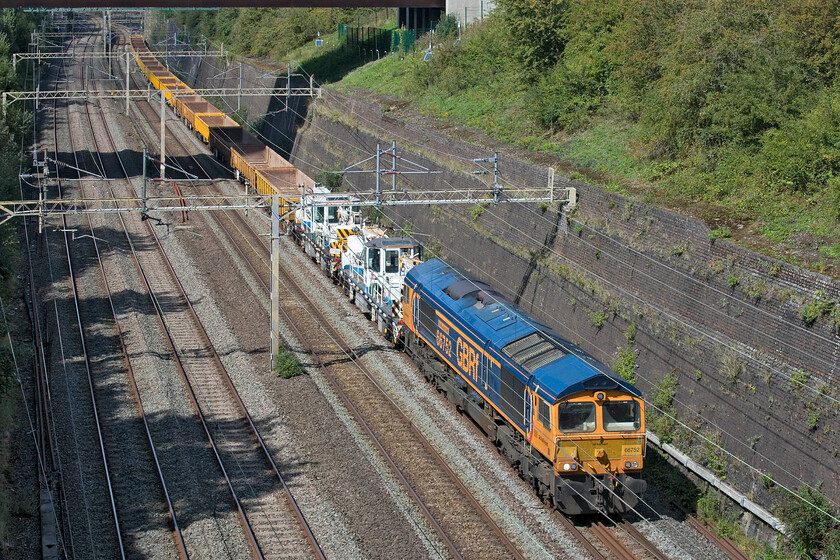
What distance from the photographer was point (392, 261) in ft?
92.2

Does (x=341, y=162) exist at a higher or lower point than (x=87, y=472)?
higher

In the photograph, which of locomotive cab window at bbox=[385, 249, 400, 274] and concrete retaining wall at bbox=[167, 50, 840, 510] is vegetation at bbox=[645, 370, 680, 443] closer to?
concrete retaining wall at bbox=[167, 50, 840, 510]

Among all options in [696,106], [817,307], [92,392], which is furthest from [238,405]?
[696,106]

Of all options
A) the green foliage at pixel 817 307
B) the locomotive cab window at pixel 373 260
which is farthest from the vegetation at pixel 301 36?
the green foliage at pixel 817 307

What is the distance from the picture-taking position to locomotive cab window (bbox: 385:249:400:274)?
1102 inches

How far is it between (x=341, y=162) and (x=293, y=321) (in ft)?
63.7

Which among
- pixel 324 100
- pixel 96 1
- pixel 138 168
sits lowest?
pixel 138 168

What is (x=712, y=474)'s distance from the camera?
18.0 meters

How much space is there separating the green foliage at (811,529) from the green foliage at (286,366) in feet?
42.5

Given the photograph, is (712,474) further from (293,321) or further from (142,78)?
(142,78)

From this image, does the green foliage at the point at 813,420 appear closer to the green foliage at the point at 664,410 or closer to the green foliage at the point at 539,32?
the green foliage at the point at 664,410

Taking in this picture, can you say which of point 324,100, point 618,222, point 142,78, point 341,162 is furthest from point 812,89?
point 142,78

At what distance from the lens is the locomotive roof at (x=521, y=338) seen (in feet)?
53.7

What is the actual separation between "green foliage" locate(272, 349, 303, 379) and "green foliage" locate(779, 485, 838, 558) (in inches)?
510
